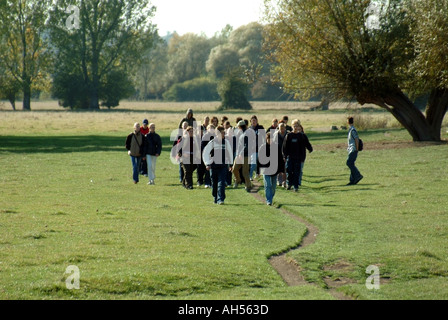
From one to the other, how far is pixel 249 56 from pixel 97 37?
35716 mm

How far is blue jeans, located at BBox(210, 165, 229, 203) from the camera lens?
1791cm

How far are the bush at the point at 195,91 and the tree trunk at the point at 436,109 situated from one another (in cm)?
9900

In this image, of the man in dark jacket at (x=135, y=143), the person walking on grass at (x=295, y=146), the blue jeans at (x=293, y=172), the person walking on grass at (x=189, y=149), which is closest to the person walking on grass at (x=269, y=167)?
the person walking on grass at (x=295, y=146)

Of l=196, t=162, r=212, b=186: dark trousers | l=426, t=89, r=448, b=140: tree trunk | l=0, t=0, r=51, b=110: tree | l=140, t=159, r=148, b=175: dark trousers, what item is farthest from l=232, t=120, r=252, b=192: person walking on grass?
l=0, t=0, r=51, b=110: tree

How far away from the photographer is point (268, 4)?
36625 mm

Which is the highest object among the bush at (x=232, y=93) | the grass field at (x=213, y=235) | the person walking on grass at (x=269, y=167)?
the bush at (x=232, y=93)

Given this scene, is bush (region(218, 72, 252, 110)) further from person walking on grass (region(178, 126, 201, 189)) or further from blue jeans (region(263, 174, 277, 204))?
blue jeans (region(263, 174, 277, 204))

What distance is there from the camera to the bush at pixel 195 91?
136 meters

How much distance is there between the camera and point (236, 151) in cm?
2014

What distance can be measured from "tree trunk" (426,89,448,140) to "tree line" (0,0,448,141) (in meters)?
0.06

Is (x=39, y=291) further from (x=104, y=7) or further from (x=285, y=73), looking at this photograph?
(x=104, y=7)

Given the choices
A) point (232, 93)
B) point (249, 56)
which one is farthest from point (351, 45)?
point (249, 56)

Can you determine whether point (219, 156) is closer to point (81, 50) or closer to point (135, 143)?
point (135, 143)

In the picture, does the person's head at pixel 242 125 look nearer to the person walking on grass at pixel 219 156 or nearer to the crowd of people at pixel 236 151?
the crowd of people at pixel 236 151
